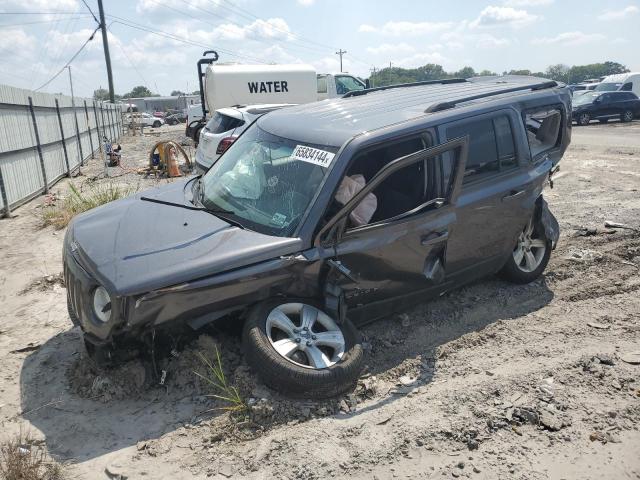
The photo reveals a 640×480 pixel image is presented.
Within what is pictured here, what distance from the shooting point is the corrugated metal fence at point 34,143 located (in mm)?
9742

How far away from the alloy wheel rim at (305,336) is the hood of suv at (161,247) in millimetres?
410

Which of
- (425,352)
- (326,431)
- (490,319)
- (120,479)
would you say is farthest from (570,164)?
(120,479)

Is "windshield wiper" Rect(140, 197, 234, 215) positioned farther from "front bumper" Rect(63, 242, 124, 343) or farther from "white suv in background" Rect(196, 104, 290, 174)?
"white suv in background" Rect(196, 104, 290, 174)

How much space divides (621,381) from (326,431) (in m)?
1.94

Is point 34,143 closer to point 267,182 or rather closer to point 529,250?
point 267,182

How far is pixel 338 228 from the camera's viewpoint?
348cm

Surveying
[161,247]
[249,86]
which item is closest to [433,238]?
[161,247]

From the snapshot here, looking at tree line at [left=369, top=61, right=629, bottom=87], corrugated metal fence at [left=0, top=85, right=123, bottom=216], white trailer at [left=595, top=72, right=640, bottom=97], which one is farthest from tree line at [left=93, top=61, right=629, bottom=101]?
corrugated metal fence at [left=0, top=85, right=123, bottom=216]

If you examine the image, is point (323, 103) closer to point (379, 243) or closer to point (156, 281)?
point (379, 243)

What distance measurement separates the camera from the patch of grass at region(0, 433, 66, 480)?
265 cm

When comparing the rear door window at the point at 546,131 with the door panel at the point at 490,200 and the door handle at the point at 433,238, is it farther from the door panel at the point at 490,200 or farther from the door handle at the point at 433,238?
the door handle at the point at 433,238

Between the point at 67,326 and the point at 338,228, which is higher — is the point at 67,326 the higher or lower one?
the lower one

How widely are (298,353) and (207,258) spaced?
834mm

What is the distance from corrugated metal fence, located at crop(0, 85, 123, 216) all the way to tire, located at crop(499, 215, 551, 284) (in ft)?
27.7
